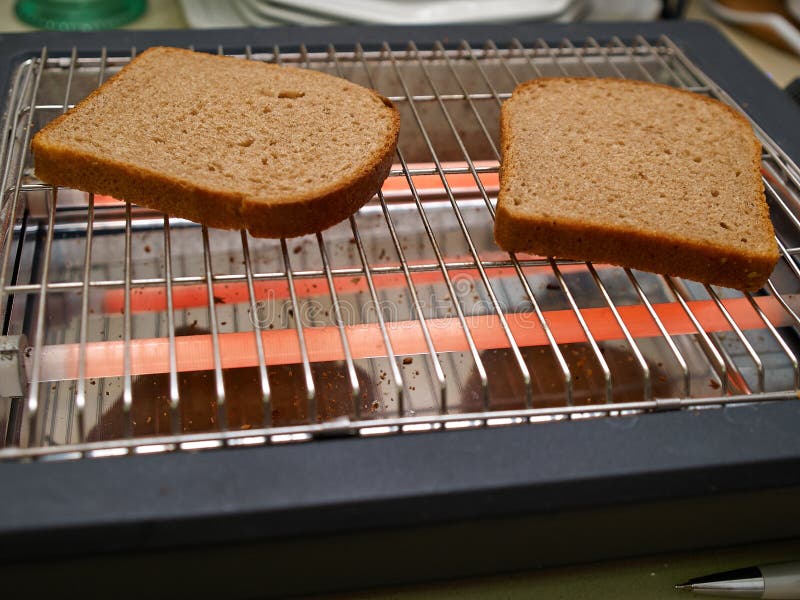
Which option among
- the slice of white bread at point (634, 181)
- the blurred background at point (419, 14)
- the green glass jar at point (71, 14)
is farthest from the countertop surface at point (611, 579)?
the green glass jar at point (71, 14)

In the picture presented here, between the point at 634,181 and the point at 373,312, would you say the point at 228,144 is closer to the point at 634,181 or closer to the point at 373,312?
the point at 373,312

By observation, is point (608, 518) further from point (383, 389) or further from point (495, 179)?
point (495, 179)

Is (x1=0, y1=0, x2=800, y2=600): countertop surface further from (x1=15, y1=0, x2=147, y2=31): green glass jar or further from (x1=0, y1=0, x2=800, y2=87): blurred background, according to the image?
(x1=15, y1=0, x2=147, y2=31): green glass jar

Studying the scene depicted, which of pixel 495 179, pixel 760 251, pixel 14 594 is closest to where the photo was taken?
pixel 14 594

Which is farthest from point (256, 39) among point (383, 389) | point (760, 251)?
point (760, 251)

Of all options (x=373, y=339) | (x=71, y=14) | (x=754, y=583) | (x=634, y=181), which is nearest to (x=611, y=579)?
(x=754, y=583)

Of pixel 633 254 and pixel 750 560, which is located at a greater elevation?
pixel 633 254

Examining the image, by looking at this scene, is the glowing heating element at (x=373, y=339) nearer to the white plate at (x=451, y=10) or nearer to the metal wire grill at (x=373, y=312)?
the metal wire grill at (x=373, y=312)
